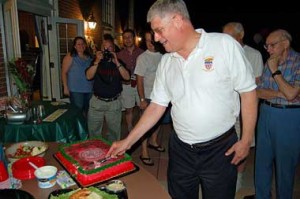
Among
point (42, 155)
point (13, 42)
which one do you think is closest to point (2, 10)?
point (13, 42)

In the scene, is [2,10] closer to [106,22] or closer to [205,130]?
[205,130]

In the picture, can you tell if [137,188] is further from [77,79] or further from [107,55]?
[77,79]

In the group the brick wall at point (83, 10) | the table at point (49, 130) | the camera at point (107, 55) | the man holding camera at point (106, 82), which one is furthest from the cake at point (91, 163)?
the brick wall at point (83, 10)

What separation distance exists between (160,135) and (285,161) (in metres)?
2.64

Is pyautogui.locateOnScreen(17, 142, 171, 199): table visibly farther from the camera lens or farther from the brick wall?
the brick wall

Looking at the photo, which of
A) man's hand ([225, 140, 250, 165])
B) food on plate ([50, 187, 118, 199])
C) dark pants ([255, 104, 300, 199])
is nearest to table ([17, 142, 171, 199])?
food on plate ([50, 187, 118, 199])

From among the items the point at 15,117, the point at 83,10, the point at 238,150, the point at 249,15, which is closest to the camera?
the point at 238,150

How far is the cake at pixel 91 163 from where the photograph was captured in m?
1.41

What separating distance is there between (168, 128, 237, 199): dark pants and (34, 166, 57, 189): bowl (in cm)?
76

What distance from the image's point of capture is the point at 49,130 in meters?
2.77

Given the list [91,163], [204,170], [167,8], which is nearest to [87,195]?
[91,163]

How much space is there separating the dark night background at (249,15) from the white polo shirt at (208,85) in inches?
630

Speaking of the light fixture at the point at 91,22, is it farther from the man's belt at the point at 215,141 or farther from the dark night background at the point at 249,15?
the dark night background at the point at 249,15

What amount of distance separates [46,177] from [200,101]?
0.91 metres
